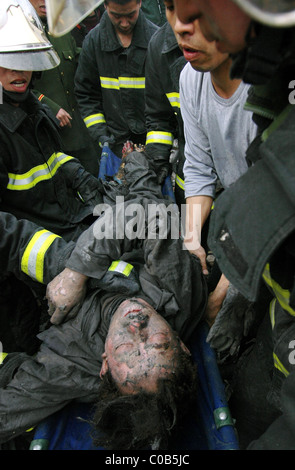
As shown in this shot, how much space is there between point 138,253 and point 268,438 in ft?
4.46

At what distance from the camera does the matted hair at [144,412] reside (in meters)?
1.57

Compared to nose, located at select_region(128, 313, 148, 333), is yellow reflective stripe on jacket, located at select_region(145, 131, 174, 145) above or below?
above

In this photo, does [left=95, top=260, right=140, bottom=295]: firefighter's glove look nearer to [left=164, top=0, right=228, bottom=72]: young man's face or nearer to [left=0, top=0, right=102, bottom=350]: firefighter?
[left=0, top=0, right=102, bottom=350]: firefighter

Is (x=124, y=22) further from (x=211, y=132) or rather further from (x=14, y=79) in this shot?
(x=211, y=132)

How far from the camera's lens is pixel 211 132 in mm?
1828

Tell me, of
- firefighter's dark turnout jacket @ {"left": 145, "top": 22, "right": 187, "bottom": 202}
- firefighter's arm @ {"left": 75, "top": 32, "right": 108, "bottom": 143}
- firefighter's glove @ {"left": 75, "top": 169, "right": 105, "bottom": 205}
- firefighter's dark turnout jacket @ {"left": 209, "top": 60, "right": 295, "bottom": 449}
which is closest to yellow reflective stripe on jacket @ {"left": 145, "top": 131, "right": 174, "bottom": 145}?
firefighter's dark turnout jacket @ {"left": 145, "top": 22, "right": 187, "bottom": 202}

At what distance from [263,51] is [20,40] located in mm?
1858

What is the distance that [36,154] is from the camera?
243 cm

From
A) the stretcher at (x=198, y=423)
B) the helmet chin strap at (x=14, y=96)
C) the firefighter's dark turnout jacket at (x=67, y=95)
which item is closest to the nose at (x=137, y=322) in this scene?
the stretcher at (x=198, y=423)

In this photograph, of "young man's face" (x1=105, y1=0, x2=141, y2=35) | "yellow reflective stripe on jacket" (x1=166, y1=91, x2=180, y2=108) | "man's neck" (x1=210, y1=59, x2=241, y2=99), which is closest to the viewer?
"man's neck" (x1=210, y1=59, x2=241, y2=99)

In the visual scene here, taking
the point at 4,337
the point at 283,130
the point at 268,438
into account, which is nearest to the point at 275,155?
the point at 283,130

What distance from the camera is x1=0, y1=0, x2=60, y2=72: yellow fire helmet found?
7.07ft

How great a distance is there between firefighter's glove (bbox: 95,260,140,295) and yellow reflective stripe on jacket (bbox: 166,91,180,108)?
51.0 inches
